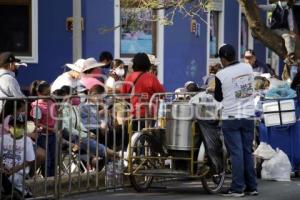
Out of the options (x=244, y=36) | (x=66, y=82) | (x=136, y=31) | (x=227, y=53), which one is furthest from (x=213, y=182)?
(x=244, y=36)

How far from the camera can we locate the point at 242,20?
74.7ft

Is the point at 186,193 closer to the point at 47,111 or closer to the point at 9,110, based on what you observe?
the point at 47,111

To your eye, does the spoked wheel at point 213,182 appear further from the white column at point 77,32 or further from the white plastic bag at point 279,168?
the white column at point 77,32

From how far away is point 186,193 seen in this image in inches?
411

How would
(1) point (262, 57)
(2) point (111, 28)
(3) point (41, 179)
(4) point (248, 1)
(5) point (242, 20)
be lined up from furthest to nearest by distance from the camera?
1. (1) point (262, 57)
2. (5) point (242, 20)
3. (2) point (111, 28)
4. (4) point (248, 1)
5. (3) point (41, 179)

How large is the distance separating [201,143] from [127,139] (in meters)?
1.05

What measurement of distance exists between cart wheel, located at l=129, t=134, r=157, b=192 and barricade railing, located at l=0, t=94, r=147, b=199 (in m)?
0.25

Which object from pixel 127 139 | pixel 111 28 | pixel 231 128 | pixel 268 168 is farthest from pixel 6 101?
pixel 111 28

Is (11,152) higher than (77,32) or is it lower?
lower

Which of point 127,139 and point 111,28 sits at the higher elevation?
point 111,28

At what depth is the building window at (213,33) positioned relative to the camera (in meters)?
20.9

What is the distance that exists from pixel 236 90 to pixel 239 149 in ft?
2.48

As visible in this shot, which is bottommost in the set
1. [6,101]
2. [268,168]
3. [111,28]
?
[268,168]

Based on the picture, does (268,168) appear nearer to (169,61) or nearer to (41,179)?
(41,179)
